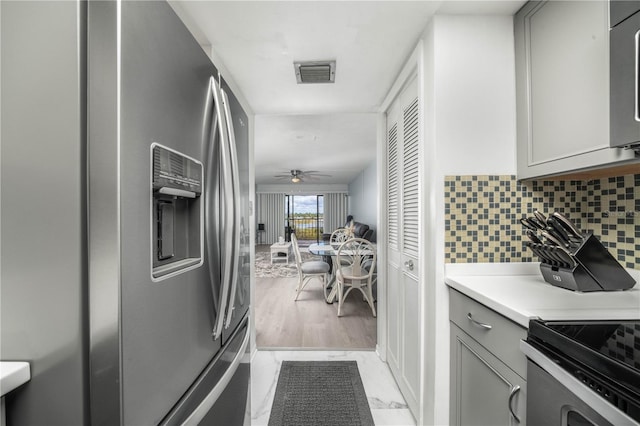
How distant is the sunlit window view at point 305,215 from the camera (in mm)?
11977

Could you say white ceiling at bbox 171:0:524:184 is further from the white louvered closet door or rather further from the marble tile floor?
the marble tile floor

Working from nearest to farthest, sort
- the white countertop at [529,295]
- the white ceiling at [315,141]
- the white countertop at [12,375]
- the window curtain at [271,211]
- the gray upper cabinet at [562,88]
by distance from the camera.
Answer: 1. the white countertop at [12,375]
2. the white countertop at [529,295]
3. the gray upper cabinet at [562,88]
4. the white ceiling at [315,141]
5. the window curtain at [271,211]

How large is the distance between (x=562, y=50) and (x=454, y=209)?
768mm

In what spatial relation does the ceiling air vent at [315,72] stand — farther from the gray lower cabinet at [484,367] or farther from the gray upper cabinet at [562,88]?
the gray lower cabinet at [484,367]

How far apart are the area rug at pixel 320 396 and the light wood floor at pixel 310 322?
396 millimetres

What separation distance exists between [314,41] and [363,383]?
2.32m

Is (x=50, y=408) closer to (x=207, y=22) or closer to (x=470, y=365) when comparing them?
(x=470, y=365)

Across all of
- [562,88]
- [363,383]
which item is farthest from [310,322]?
[562,88]

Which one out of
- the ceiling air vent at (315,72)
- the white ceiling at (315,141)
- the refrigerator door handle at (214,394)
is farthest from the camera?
the white ceiling at (315,141)

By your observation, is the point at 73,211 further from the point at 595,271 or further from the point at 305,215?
the point at 305,215

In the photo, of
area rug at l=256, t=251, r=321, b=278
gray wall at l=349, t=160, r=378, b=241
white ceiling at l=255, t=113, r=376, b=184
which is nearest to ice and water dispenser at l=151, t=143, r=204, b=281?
white ceiling at l=255, t=113, r=376, b=184

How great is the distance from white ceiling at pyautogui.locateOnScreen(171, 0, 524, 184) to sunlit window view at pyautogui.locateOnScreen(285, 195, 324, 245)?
928 centimetres

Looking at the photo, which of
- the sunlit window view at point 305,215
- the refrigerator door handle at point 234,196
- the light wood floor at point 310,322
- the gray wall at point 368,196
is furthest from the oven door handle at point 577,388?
the sunlit window view at point 305,215

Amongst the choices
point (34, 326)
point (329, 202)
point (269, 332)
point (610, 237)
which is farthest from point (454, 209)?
point (329, 202)
